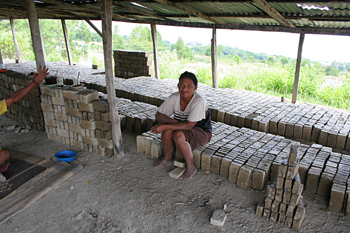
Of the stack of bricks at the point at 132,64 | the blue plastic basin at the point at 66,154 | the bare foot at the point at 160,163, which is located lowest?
the bare foot at the point at 160,163

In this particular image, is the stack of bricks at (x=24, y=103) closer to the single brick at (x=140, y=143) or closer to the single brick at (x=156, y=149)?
the single brick at (x=140, y=143)

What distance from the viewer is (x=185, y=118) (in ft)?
11.5

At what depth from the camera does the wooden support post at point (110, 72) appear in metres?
3.51

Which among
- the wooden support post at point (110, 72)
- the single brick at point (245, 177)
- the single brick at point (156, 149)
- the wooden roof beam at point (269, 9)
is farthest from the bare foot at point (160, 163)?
the wooden roof beam at point (269, 9)

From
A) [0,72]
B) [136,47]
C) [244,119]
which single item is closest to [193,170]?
[244,119]

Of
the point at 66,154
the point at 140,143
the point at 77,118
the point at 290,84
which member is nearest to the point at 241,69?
the point at 290,84

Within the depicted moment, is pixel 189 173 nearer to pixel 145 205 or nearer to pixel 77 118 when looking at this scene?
pixel 145 205

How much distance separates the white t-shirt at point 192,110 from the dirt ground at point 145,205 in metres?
0.75

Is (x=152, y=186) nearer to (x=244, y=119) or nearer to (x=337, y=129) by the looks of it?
(x=244, y=119)

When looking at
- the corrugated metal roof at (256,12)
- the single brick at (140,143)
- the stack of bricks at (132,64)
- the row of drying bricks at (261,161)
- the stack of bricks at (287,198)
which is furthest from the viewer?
the stack of bricks at (132,64)

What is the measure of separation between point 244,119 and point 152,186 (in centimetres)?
249

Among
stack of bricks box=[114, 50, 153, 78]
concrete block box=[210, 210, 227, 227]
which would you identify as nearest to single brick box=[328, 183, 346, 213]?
concrete block box=[210, 210, 227, 227]

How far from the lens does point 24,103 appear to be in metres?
5.08

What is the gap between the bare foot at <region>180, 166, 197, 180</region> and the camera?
335 cm
